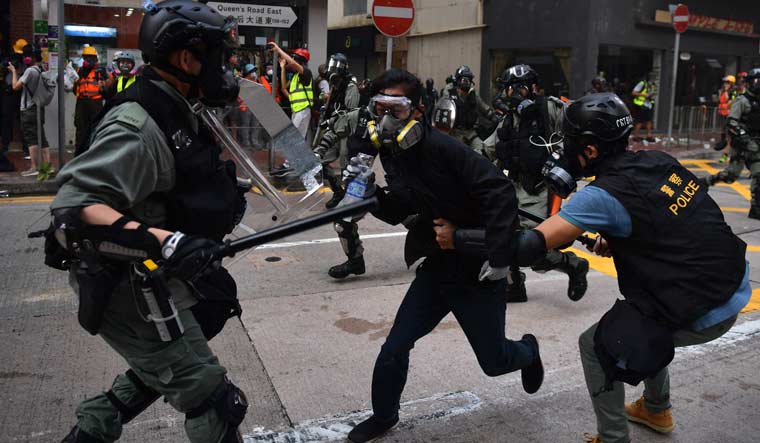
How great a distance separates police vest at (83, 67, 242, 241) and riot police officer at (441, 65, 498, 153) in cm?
622

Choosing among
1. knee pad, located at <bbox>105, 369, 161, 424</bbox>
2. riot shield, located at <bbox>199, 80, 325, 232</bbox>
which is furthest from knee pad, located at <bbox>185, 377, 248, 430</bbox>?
riot shield, located at <bbox>199, 80, 325, 232</bbox>

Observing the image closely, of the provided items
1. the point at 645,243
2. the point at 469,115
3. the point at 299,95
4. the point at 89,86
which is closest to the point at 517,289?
the point at 645,243

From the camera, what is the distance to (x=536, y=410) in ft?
12.4

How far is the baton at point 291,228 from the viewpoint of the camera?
240 cm

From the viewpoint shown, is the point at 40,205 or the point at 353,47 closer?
the point at 40,205

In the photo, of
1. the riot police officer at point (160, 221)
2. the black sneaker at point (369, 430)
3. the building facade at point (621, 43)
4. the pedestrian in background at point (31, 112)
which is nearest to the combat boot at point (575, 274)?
the black sneaker at point (369, 430)

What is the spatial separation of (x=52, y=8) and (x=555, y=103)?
11152 mm

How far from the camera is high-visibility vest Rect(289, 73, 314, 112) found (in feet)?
37.5

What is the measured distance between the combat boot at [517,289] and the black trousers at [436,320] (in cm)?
223

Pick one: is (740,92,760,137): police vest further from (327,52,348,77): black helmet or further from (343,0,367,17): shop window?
(343,0,367,17): shop window

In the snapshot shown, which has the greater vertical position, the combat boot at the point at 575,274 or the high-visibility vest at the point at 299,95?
the high-visibility vest at the point at 299,95

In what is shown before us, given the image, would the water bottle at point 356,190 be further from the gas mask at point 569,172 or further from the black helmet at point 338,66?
the black helmet at point 338,66

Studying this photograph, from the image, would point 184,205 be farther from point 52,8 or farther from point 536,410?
point 52,8

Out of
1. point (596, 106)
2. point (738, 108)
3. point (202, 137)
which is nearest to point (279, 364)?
point (202, 137)
